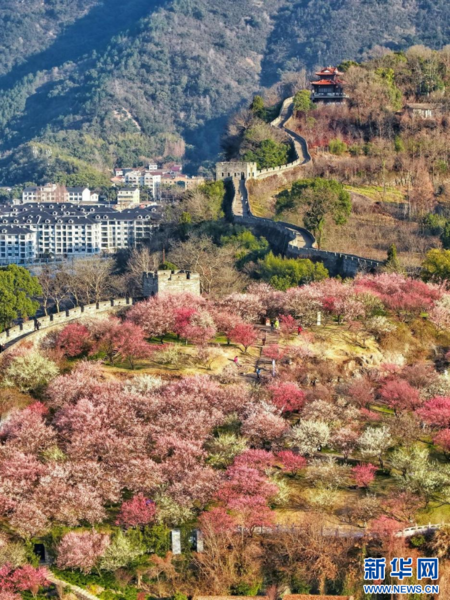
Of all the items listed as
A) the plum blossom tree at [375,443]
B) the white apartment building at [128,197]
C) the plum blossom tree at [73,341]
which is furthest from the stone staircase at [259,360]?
the white apartment building at [128,197]

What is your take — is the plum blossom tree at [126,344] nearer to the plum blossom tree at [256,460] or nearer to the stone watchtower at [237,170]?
the plum blossom tree at [256,460]

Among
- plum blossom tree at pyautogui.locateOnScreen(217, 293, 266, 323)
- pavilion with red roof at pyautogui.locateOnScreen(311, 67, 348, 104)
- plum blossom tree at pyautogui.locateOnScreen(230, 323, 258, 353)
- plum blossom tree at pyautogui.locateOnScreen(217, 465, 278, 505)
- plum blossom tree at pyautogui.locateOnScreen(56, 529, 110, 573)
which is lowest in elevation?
plum blossom tree at pyautogui.locateOnScreen(56, 529, 110, 573)

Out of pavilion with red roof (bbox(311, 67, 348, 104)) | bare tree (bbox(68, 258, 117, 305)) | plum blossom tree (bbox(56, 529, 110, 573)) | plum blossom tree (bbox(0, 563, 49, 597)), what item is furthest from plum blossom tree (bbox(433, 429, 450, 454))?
pavilion with red roof (bbox(311, 67, 348, 104))

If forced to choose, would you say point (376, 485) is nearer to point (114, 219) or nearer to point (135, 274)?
point (135, 274)

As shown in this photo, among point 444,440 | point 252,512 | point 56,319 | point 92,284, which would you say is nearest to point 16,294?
point 92,284

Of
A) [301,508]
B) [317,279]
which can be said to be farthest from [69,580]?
[317,279]

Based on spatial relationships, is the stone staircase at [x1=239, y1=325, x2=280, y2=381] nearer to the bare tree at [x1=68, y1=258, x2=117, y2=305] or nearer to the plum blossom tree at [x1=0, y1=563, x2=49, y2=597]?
the plum blossom tree at [x1=0, y1=563, x2=49, y2=597]

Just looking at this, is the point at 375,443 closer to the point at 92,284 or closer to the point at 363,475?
the point at 363,475
